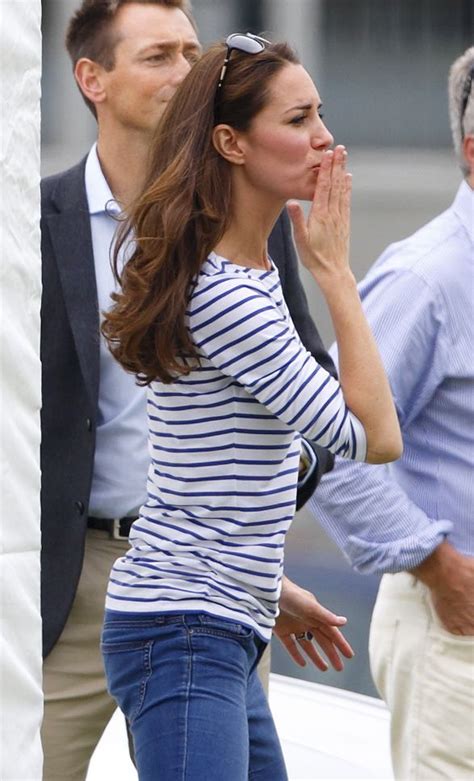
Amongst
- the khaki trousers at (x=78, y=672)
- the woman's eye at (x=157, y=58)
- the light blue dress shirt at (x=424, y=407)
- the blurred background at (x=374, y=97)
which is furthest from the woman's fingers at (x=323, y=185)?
the blurred background at (x=374, y=97)

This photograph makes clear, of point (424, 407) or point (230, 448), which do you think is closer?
point (230, 448)

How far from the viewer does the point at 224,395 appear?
2229 mm

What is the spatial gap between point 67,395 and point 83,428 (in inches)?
3.2

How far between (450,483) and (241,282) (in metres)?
0.93

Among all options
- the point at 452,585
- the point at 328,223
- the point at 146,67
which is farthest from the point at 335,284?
the point at 146,67

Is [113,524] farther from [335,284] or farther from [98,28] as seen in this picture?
[98,28]

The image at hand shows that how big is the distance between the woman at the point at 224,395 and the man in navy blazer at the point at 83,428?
0.70m

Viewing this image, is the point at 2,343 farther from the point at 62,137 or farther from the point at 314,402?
the point at 62,137

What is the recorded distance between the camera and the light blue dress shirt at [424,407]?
9.77 feet

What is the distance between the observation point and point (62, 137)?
684 inches

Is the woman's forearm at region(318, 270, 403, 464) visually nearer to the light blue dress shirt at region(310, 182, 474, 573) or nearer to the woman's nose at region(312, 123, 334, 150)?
the woman's nose at region(312, 123, 334, 150)

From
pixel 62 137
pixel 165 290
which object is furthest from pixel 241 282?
pixel 62 137

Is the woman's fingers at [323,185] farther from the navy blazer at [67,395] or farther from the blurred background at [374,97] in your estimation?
the blurred background at [374,97]

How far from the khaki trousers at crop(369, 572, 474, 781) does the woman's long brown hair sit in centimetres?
97
